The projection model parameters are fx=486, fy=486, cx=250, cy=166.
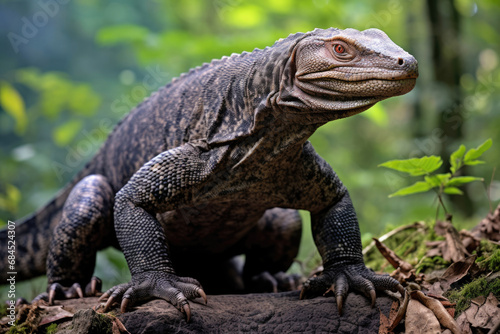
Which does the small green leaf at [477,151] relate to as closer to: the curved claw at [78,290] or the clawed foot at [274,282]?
the clawed foot at [274,282]

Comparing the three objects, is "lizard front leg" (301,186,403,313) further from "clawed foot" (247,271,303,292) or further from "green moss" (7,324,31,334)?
"green moss" (7,324,31,334)

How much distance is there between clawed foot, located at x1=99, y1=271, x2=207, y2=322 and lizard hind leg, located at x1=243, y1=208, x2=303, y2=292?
1.80 metres

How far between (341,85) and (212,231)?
2.17m

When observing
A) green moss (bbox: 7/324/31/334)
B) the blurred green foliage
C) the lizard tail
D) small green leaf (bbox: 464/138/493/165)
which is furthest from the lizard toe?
small green leaf (bbox: 464/138/493/165)

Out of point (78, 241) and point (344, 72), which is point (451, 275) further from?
point (78, 241)

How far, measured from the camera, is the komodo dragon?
3615 mm

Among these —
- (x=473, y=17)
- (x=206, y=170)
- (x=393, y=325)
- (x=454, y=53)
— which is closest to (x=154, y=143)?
(x=206, y=170)

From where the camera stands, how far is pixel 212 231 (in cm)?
497

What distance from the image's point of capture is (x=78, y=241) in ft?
15.9

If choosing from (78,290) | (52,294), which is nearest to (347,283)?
(78,290)

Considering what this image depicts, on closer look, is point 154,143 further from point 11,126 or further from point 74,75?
point 74,75

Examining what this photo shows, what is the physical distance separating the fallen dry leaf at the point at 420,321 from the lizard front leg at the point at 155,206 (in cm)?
160

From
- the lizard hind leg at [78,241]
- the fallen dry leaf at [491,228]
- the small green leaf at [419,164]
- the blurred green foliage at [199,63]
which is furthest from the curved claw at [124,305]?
the blurred green foliage at [199,63]

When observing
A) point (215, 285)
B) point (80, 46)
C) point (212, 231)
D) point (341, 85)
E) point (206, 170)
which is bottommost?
point (215, 285)
